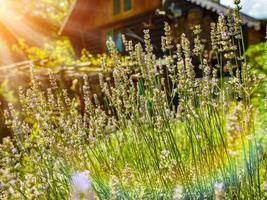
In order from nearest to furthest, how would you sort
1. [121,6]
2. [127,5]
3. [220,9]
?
[220,9], [127,5], [121,6]

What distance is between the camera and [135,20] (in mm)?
19734

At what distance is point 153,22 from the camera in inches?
745

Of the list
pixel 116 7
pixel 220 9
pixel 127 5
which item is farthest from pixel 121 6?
pixel 220 9

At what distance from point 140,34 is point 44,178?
54.3ft

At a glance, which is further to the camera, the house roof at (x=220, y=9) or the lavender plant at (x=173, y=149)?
the house roof at (x=220, y=9)

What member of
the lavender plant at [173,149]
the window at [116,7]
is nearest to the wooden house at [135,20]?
the window at [116,7]

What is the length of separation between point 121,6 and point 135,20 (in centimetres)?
126

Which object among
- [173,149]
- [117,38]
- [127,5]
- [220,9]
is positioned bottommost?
[173,149]

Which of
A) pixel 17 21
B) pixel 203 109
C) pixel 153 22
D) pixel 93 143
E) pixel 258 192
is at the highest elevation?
pixel 17 21

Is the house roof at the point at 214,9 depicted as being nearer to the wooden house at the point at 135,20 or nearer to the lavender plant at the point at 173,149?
the wooden house at the point at 135,20

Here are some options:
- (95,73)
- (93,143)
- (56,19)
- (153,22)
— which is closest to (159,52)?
(153,22)

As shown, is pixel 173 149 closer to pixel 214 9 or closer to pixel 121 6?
pixel 214 9

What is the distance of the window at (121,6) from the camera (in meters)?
20.0

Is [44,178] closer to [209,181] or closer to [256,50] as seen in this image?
[209,181]
